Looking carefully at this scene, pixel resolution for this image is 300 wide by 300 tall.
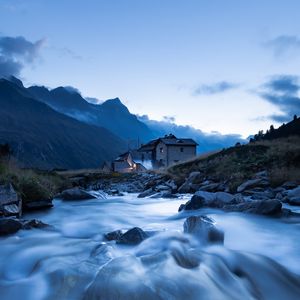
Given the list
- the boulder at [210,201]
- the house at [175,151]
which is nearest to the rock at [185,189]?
the boulder at [210,201]

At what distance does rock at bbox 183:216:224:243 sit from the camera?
7.07 meters

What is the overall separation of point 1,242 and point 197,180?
50.9ft

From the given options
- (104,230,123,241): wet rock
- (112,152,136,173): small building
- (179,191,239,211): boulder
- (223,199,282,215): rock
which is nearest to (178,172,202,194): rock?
(179,191,239,211): boulder

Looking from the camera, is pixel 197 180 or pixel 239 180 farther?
pixel 197 180

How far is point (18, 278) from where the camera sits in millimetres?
5562

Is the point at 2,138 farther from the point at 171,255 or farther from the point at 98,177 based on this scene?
the point at 171,255

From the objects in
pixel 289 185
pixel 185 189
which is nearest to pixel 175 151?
pixel 185 189

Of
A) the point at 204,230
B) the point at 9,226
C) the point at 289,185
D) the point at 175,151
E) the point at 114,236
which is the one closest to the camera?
the point at 204,230

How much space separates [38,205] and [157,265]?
9.10 metres

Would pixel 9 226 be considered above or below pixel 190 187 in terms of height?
below

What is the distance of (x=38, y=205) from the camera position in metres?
13.4

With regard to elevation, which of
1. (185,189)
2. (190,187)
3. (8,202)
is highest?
(190,187)

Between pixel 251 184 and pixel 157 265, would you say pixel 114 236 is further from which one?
pixel 251 184

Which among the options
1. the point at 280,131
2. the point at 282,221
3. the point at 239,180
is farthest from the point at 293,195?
the point at 280,131
